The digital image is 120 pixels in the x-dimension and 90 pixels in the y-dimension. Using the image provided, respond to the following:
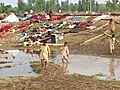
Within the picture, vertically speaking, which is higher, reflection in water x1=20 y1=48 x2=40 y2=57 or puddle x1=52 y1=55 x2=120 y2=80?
puddle x1=52 y1=55 x2=120 y2=80

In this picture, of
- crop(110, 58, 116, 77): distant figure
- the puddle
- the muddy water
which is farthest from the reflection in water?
crop(110, 58, 116, 77): distant figure

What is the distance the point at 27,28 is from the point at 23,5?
44547mm

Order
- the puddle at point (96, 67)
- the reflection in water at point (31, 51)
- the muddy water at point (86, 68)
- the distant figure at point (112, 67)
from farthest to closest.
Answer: the reflection in water at point (31, 51) → the muddy water at point (86, 68) → the distant figure at point (112, 67) → the puddle at point (96, 67)

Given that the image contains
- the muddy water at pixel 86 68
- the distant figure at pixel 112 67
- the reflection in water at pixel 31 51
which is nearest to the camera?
the distant figure at pixel 112 67

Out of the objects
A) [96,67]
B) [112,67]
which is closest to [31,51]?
[96,67]

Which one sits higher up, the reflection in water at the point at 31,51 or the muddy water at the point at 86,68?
the muddy water at the point at 86,68

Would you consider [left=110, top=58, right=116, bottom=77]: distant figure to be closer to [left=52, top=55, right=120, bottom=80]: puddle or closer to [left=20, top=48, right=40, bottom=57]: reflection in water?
[left=52, top=55, right=120, bottom=80]: puddle

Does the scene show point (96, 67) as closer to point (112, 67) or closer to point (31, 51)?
point (112, 67)

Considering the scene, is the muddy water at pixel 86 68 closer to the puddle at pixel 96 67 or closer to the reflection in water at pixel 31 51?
the puddle at pixel 96 67

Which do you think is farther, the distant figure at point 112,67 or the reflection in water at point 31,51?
the reflection in water at point 31,51

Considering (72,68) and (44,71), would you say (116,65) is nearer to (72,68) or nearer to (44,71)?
(72,68)

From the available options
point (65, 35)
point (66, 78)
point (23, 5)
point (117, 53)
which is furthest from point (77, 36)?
point (23, 5)

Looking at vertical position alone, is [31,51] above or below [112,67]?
below

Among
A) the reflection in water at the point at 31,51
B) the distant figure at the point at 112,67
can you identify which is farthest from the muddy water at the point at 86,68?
the reflection in water at the point at 31,51
